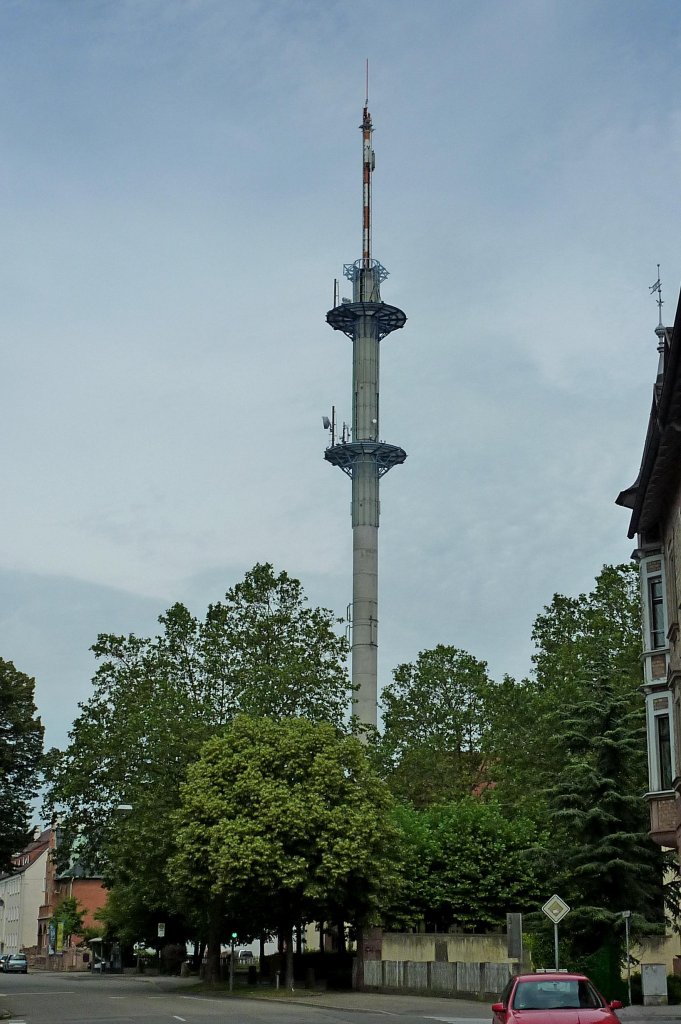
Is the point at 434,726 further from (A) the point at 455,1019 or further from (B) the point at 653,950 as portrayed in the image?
(A) the point at 455,1019

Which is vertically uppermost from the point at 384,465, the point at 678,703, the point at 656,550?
the point at 384,465

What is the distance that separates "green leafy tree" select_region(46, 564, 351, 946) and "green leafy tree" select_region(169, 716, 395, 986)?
11.5ft

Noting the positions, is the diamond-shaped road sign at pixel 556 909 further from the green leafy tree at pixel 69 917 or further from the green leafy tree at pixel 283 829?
the green leafy tree at pixel 69 917

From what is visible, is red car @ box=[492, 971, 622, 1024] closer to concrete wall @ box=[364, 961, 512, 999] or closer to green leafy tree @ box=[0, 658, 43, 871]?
concrete wall @ box=[364, 961, 512, 999]

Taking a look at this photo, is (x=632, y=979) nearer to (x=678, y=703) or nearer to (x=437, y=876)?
(x=678, y=703)

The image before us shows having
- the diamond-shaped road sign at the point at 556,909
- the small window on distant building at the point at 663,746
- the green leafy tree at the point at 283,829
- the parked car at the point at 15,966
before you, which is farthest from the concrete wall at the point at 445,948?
the parked car at the point at 15,966

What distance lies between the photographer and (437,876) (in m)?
49.2

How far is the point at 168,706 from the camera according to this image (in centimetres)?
5231

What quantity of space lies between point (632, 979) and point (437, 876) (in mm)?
15058

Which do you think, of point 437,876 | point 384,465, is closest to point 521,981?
point 437,876

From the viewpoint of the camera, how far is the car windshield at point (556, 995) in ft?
58.1

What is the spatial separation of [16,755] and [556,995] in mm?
46293

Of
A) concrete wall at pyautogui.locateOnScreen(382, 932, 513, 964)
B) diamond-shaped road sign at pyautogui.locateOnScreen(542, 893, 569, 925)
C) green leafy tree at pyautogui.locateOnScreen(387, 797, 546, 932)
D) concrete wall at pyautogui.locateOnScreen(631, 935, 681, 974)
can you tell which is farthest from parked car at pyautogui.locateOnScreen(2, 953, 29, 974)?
diamond-shaped road sign at pyautogui.locateOnScreen(542, 893, 569, 925)

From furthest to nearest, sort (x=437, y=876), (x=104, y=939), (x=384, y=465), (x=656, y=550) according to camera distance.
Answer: (x=384, y=465) → (x=104, y=939) → (x=437, y=876) → (x=656, y=550)
